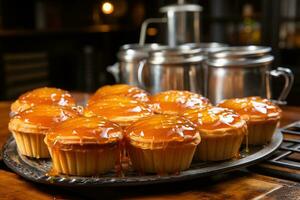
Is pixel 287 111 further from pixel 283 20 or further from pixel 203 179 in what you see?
pixel 283 20

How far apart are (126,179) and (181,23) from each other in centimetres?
136

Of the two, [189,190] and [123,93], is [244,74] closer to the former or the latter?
[123,93]

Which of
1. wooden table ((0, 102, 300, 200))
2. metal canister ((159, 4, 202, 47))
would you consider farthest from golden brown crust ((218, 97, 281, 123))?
metal canister ((159, 4, 202, 47))

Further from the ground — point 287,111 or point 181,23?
point 181,23

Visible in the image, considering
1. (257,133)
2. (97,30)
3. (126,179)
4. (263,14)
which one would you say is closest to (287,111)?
(257,133)

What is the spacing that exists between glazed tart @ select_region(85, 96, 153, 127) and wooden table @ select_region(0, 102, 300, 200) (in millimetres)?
227

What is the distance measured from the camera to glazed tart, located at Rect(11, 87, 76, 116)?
1270 mm

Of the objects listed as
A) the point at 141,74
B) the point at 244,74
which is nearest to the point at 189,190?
the point at 244,74

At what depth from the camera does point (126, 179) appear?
2.89 ft

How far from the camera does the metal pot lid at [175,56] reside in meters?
1.54

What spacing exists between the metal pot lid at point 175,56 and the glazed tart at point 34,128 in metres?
0.54

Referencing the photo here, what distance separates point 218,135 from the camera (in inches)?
39.9

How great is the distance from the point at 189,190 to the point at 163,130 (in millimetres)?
130

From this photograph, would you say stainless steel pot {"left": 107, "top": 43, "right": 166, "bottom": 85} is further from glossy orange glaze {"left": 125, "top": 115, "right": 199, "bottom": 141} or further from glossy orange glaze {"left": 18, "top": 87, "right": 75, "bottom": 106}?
glossy orange glaze {"left": 125, "top": 115, "right": 199, "bottom": 141}
